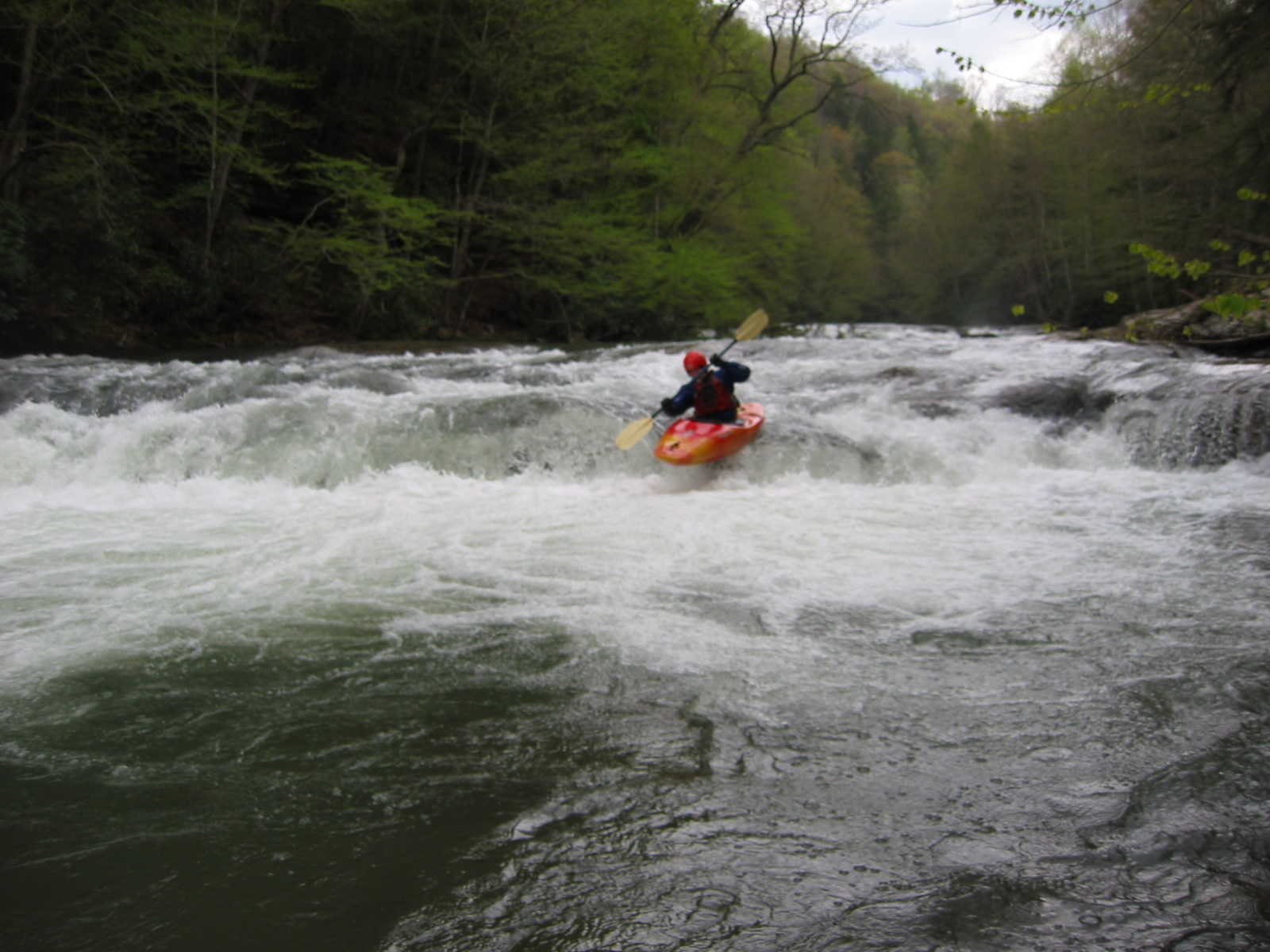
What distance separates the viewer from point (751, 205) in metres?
21.2

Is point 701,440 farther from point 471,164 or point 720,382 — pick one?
point 471,164

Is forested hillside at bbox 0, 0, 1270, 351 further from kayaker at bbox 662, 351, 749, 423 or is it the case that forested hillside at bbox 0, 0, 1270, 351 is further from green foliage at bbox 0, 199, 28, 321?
kayaker at bbox 662, 351, 749, 423

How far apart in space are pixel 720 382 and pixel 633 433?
2.57 feet

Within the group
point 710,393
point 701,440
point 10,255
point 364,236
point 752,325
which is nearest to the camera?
point 701,440

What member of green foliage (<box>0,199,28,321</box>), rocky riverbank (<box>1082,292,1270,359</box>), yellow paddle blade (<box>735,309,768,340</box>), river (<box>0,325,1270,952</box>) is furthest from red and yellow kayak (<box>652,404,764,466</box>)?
green foliage (<box>0,199,28,321</box>)

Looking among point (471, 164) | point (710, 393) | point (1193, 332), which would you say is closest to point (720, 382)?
point (710, 393)

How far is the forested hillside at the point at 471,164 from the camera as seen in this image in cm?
1109

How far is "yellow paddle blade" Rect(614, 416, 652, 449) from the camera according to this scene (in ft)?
21.6

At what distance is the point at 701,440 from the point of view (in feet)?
20.7

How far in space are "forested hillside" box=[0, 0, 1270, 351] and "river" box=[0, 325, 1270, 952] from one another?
4.25m

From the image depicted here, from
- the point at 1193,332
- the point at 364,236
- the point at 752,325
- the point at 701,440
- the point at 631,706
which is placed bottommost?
the point at 631,706

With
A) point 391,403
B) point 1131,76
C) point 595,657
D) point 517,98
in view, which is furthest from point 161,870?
point 1131,76

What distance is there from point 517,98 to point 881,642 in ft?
50.0

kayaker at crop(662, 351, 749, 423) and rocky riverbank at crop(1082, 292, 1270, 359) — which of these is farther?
rocky riverbank at crop(1082, 292, 1270, 359)
